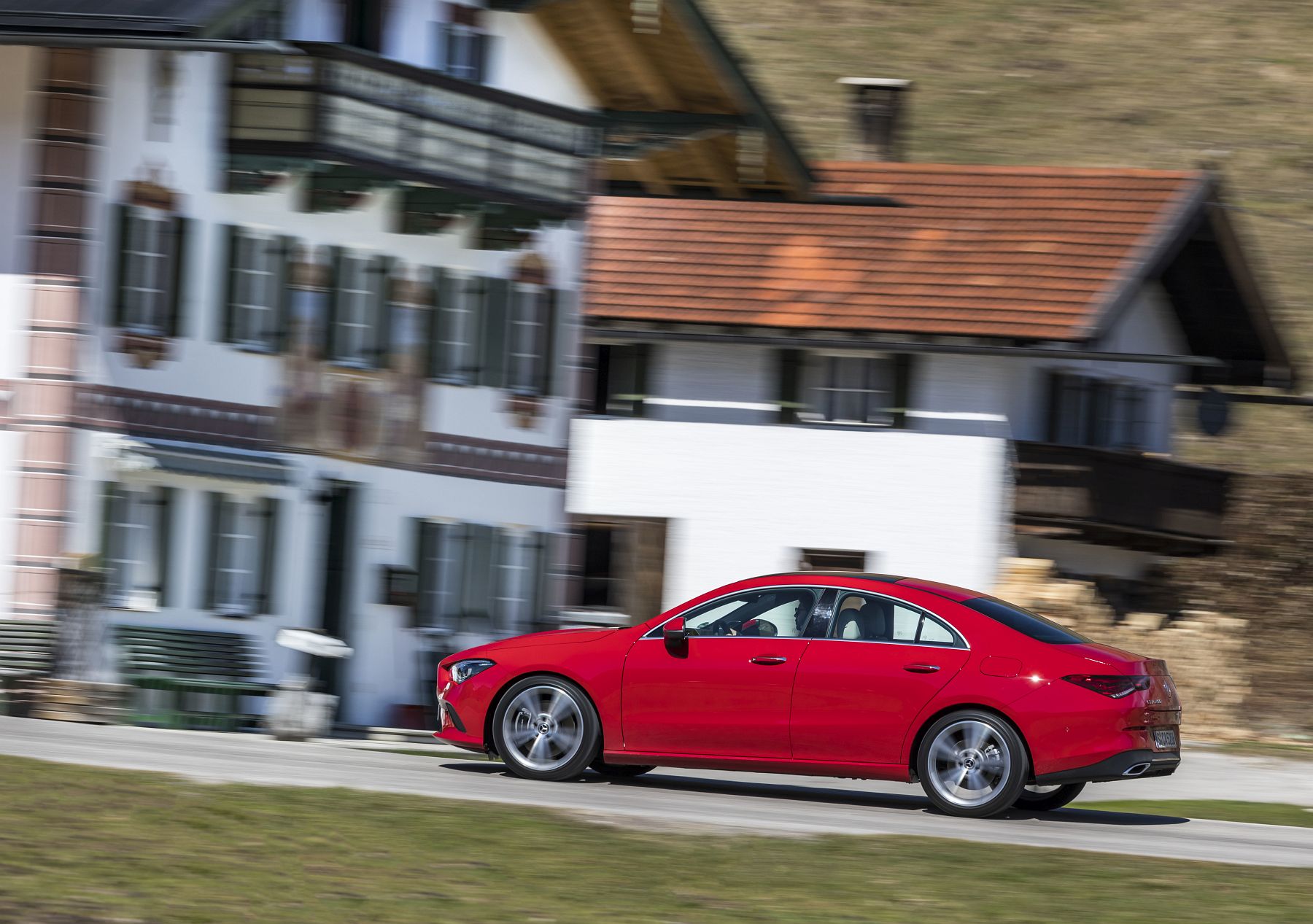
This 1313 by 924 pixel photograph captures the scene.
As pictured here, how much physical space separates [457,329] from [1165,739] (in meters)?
12.7

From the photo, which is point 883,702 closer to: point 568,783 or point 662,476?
point 568,783

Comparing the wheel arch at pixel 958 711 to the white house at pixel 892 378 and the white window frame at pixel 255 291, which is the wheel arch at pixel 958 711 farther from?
the white house at pixel 892 378

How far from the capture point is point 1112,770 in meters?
14.1

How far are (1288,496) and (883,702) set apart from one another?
2200 cm

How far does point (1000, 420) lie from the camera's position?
33250 mm

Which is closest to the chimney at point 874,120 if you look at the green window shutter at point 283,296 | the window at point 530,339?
the window at point 530,339

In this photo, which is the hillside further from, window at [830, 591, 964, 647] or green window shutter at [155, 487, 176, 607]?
window at [830, 591, 964, 647]

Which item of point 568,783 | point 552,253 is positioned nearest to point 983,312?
point 552,253

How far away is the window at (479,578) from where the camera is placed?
25.6 m

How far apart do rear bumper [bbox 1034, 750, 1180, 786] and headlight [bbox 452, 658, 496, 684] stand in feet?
12.5

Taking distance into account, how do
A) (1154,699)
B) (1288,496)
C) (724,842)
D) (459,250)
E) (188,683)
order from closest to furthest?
(724,842)
(1154,699)
(188,683)
(459,250)
(1288,496)

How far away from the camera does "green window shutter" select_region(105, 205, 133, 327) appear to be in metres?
21.3

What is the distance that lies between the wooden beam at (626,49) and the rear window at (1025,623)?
40.0 feet

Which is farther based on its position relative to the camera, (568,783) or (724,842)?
(568,783)
